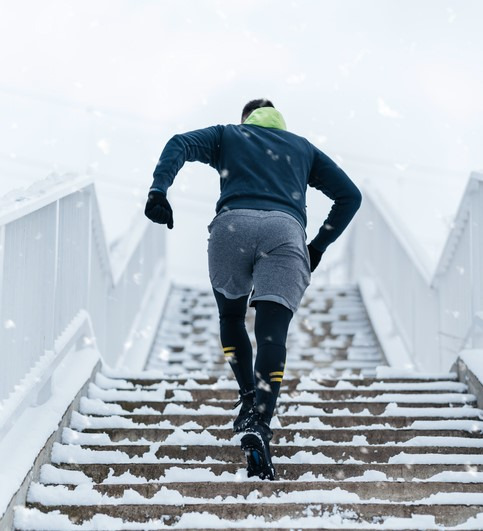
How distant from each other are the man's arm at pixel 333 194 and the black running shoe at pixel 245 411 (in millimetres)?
688

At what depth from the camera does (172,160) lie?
3.38 meters

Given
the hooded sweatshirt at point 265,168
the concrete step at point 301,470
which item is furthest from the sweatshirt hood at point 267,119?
the concrete step at point 301,470

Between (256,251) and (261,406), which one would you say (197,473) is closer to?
(261,406)

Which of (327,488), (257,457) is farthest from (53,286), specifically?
(327,488)

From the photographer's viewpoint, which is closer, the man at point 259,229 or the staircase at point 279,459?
the staircase at point 279,459

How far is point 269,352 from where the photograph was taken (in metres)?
3.31

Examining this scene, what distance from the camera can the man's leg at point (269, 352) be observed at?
3.27m

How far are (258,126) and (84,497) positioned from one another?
162 cm

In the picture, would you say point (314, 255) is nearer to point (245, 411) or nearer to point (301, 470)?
point (245, 411)

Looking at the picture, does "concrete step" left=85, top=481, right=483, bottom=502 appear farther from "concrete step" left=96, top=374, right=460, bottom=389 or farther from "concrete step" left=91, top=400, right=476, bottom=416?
"concrete step" left=96, top=374, right=460, bottom=389

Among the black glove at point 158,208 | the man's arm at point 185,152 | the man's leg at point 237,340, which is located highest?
the man's arm at point 185,152

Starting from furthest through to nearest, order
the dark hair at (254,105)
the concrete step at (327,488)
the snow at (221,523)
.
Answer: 1. the dark hair at (254,105)
2. the concrete step at (327,488)
3. the snow at (221,523)

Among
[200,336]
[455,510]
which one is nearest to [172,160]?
[455,510]

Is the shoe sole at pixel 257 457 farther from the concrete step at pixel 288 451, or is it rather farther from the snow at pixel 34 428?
the snow at pixel 34 428
